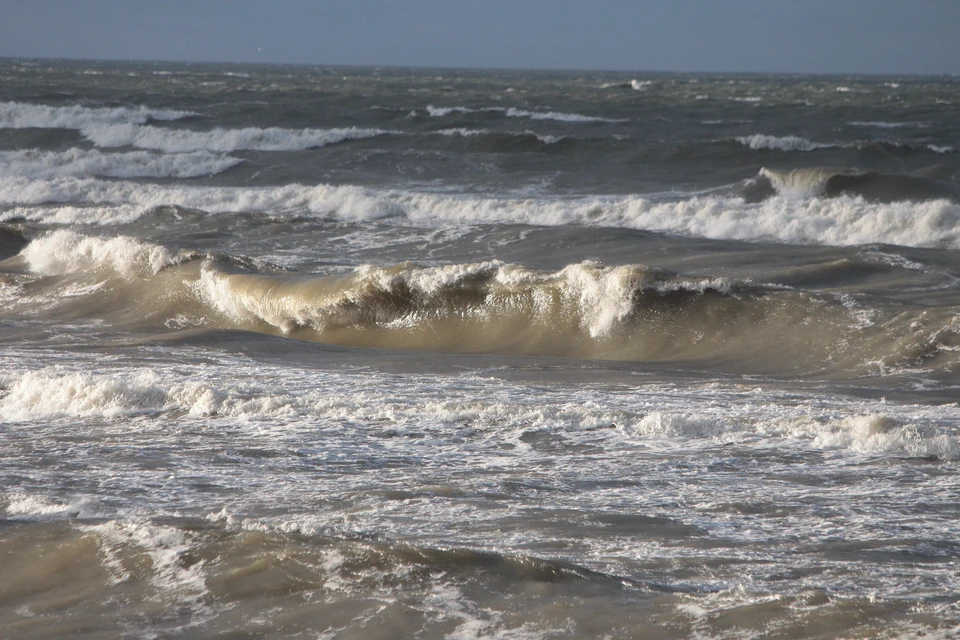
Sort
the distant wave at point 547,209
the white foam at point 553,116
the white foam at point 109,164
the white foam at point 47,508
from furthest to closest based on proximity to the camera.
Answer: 1. the white foam at point 553,116
2. the white foam at point 109,164
3. the distant wave at point 547,209
4. the white foam at point 47,508

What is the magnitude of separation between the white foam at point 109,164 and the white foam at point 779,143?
13.7 meters

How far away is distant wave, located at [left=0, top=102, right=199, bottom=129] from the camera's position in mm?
38562

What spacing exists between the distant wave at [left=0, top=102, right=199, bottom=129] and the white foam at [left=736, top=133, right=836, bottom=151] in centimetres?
2193

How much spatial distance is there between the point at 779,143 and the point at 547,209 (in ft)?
39.2

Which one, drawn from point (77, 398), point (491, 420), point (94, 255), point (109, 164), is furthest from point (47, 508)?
point (109, 164)

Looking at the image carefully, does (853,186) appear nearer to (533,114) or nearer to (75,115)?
(533,114)

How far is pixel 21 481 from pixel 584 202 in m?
15.9

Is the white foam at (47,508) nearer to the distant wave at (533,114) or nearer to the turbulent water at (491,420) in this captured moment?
the turbulent water at (491,420)

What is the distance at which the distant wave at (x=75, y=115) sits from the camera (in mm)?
38562

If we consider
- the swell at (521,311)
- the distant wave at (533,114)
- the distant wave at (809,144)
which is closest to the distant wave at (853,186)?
the distant wave at (809,144)

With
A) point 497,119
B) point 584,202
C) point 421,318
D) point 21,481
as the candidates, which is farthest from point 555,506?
point 497,119

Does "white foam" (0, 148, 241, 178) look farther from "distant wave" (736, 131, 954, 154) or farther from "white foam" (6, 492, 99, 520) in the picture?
"white foam" (6, 492, 99, 520)

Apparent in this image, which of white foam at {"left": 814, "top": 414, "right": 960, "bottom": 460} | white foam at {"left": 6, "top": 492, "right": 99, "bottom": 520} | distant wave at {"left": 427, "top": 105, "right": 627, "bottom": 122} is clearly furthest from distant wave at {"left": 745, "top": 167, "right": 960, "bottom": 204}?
distant wave at {"left": 427, "top": 105, "right": 627, "bottom": 122}

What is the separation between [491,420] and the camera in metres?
6.34
